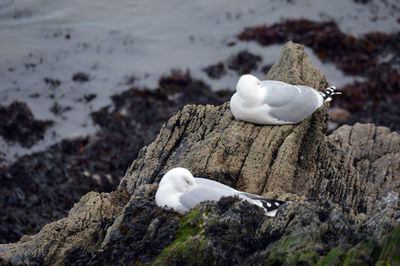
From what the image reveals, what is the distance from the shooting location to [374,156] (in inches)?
419

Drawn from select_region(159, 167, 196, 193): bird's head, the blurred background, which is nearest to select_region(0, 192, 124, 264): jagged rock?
select_region(159, 167, 196, 193): bird's head

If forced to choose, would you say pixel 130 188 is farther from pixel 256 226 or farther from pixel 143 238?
pixel 256 226

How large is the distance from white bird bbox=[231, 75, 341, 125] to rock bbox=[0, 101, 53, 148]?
7613 millimetres

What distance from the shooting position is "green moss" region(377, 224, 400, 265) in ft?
12.2

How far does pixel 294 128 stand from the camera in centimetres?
809

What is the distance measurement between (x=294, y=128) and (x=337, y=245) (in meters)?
3.77

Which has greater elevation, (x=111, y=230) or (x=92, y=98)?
(x=111, y=230)

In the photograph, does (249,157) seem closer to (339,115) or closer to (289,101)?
(289,101)

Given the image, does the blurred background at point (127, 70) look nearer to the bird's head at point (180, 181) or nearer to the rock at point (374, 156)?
the rock at point (374, 156)

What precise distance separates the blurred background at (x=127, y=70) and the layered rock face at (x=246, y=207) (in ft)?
13.6

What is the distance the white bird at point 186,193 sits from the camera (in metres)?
5.81

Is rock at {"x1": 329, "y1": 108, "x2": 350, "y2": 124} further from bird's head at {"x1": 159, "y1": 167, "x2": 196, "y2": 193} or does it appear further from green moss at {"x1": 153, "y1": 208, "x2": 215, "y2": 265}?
green moss at {"x1": 153, "y1": 208, "x2": 215, "y2": 265}

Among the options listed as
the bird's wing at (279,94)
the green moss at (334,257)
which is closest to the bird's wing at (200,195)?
the green moss at (334,257)

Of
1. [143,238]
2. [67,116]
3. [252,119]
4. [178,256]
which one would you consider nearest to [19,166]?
[67,116]
